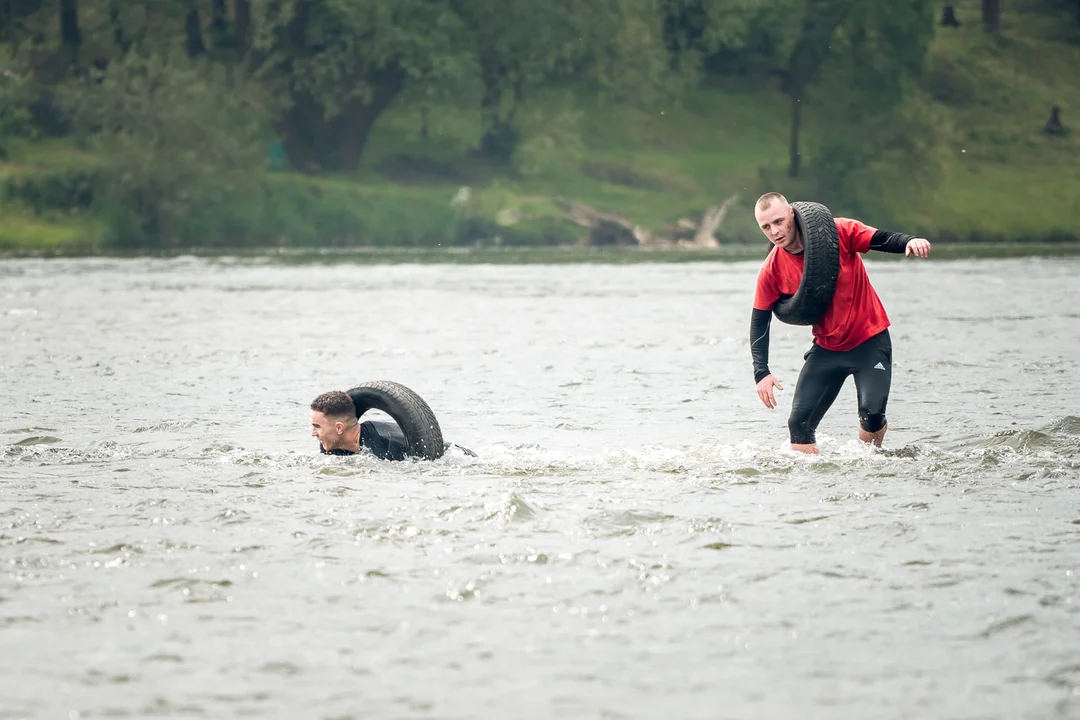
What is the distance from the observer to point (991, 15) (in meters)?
120

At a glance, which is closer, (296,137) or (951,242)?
(951,242)

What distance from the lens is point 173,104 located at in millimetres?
73188

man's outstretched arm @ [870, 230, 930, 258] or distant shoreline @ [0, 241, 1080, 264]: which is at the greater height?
man's outstretched arm @ [870, 230, 930, 258]

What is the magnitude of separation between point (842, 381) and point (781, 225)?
1.47 meters

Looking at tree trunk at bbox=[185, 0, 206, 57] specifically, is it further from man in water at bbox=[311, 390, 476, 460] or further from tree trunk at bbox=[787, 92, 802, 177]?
man in water at bbox=[311, 390, 476, 460]

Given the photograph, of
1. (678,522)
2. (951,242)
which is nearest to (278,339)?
(678,522)

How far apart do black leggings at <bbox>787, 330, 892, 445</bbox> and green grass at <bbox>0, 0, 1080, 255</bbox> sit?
4985cm

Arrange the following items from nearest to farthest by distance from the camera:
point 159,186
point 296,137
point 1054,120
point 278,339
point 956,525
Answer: point 956,525
point 278,339
point 159,186
point 296,137
point 1054,120

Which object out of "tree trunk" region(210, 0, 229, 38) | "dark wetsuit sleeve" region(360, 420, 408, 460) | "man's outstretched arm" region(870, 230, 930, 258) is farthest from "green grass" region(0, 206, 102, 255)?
"man's outstretched arm" region(870, 230, 930, 258)

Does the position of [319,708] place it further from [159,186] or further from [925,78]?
[925,78]

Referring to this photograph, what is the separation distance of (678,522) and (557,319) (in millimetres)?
22097

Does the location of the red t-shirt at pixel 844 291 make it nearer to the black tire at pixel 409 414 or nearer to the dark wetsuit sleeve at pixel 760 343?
the dark wetsuit sleeve at pixel 760 343

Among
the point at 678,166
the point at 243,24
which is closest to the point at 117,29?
the point at 243,24

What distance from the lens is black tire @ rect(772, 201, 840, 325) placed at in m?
12.1
